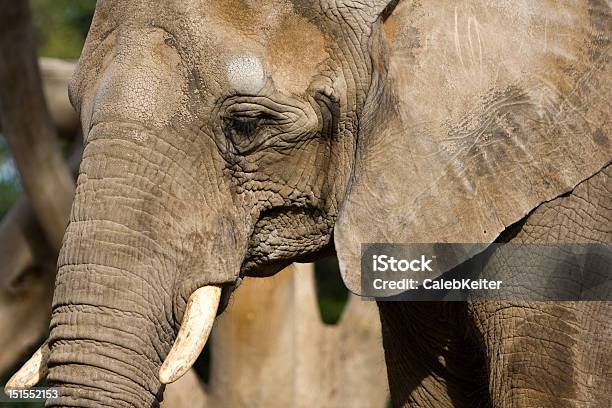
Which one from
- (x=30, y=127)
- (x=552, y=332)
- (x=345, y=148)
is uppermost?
(x=30, y=127)

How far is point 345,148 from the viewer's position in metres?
2.98

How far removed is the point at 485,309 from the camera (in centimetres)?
297

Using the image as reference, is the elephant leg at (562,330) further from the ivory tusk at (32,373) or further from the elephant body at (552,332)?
the ivory tusk at (32,373)

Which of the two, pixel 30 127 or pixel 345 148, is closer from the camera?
pixel 345 148

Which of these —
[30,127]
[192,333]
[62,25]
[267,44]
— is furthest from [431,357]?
[62,25]

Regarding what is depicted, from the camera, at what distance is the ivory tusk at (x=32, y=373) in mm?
2803

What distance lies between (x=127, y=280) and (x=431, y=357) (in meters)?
1.07

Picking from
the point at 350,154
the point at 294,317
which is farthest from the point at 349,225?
the point at 294,317

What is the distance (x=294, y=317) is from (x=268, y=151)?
3.27 meters

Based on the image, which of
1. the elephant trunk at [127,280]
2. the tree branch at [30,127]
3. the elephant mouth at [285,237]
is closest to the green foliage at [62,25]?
the tree branch at [30,127]

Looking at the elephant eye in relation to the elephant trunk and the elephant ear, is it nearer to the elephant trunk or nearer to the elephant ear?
the elephant trunk

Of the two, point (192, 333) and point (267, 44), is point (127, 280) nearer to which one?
point (192, 333)

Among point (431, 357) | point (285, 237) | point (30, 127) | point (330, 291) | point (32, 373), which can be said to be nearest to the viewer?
point (32, 373)

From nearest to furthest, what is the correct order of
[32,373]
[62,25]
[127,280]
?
[127,280] < [32,373] < [62,25]
